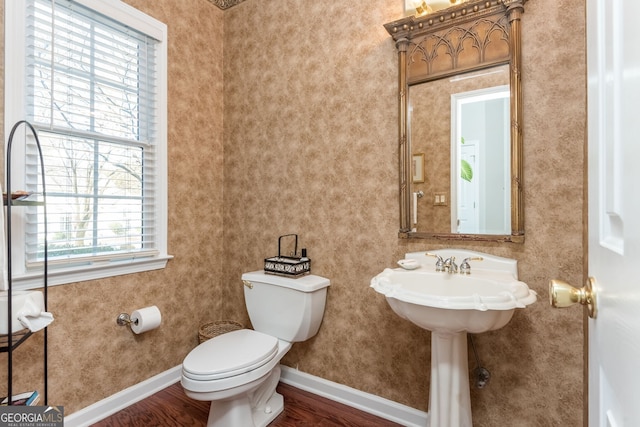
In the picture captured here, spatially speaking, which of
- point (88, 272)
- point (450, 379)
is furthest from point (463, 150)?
point (88, 272)

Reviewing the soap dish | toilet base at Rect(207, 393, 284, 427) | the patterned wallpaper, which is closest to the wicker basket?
the patterned wallpaper

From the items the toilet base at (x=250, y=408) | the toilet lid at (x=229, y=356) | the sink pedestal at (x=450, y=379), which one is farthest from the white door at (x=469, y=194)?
the toilet base at (x=250, y=408)

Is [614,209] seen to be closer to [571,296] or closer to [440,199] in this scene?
[571,296]

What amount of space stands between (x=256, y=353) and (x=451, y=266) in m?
1.02

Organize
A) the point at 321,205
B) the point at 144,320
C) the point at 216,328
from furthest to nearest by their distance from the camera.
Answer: the point at 216,328 < the point at 321,205 < the point at 144,320

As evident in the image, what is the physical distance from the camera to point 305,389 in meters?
2.11

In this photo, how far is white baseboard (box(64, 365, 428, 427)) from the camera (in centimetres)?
176

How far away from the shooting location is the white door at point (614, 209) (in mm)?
363

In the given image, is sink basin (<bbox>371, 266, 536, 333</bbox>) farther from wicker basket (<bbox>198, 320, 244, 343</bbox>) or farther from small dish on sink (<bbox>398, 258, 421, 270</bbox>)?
wicker basket (<bbox>198, 320, 244, 343</bbox>)

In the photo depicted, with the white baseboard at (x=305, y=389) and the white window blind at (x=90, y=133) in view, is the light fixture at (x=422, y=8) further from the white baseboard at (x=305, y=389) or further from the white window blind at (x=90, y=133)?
the white baseboard at (x=305, y=389)

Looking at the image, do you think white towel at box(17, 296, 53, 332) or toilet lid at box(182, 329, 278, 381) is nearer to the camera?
white towel at box(17, 296, 53, 332)

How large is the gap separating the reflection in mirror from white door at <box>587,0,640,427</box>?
39.3 inches

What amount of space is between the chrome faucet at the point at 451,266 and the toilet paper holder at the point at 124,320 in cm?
172

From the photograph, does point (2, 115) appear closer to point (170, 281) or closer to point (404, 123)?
point (170, 281)
